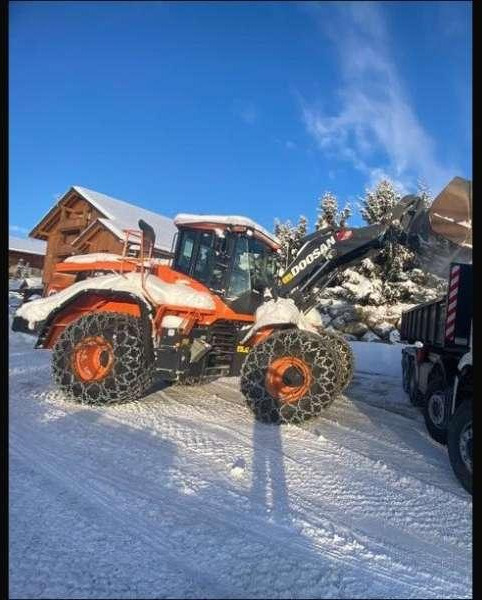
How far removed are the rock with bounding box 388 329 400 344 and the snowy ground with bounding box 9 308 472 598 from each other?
0.71 meters

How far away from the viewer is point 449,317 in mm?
4242

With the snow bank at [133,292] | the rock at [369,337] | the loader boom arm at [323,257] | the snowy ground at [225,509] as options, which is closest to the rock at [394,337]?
the rock at [369,337]

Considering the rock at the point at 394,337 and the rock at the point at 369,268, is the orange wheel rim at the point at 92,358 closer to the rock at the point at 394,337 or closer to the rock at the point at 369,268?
the rock at the point at 369,268

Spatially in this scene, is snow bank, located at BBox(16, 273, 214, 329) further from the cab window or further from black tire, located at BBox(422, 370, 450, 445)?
black tire, located at BBox(422, 370, 450, 445)

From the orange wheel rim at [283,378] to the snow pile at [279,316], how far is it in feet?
1.76

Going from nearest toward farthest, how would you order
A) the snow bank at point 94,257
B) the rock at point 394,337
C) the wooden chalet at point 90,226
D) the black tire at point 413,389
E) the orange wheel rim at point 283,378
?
the rock at point 394,337 → the wooden chalet at point 90,226 → the orange wheel rim at point 283,378 → the snow bank at point 94,257 → the black tire at point 413,389

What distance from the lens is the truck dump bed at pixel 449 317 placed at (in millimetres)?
3902

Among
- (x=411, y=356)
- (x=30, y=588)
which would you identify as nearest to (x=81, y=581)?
(x=30, y=588)

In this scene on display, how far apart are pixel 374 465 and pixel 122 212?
3.80 m

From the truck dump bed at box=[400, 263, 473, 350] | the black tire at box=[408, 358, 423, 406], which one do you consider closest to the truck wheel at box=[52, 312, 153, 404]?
the truck dump bed at box=[400, 263, 473, 350]

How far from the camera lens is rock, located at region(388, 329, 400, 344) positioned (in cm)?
390

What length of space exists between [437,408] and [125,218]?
4307mm

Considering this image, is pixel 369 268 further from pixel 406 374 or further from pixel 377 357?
pixel 406 374
